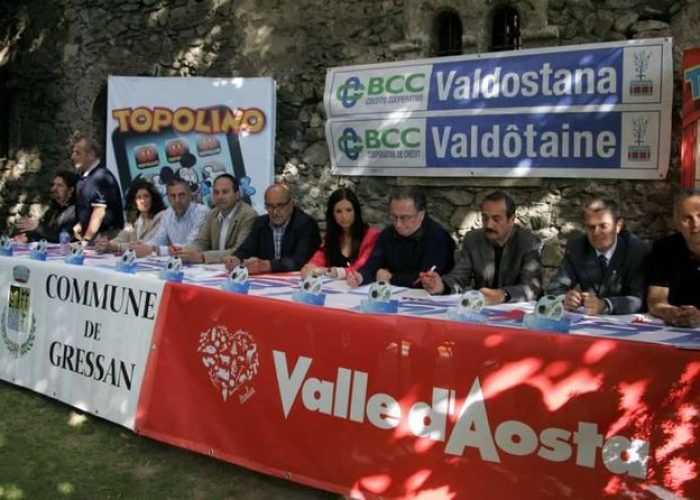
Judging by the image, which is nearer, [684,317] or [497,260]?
[684,317]

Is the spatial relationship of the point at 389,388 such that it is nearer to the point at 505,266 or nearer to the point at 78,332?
the point at 505,266

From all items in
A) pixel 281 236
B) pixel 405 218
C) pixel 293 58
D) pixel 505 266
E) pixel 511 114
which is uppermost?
pixel 293 58

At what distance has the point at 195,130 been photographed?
6.96 metres

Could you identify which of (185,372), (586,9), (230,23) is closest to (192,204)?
(185,372)

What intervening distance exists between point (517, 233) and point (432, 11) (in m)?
3.34

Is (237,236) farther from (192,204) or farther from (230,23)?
(230,23)

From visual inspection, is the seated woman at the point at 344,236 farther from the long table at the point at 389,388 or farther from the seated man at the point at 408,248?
the long table at the point at 389,388

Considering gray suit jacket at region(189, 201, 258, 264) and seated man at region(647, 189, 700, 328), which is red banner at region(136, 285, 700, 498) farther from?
gray suit jacket at region(189, 201, 258, 264)

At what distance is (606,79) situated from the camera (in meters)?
5.00

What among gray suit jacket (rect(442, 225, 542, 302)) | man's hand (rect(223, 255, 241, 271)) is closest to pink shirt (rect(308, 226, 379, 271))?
man's hand (rect(223, 255, 241, 271))

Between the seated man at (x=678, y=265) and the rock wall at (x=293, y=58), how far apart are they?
236cm

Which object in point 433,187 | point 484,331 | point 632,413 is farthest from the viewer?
point 433,187

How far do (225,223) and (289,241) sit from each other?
66 cm

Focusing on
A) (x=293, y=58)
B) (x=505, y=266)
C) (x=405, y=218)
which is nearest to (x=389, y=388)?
(x=505, y=266)
